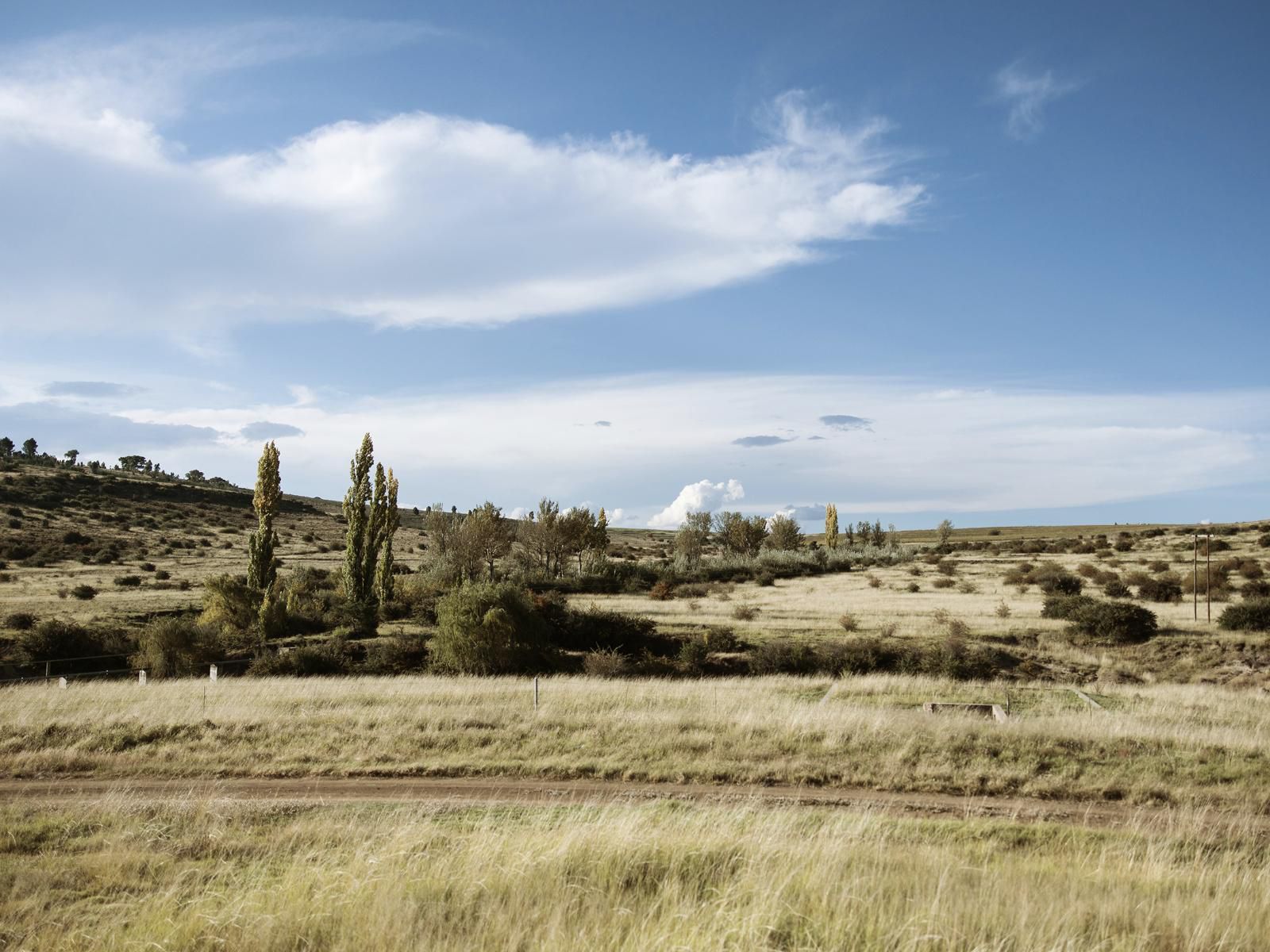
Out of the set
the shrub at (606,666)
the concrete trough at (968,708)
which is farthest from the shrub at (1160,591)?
the concrete trough at (968,708)

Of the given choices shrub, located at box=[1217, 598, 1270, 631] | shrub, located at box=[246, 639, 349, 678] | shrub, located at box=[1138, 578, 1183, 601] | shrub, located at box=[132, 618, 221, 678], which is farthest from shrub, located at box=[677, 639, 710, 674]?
shrub, located at box=[1138, 578, 1183, 601]

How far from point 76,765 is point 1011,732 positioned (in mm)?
17557

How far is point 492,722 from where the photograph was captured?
1798 cm

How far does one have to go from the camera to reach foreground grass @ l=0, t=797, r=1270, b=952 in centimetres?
561

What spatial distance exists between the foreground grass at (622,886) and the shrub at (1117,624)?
29.3m

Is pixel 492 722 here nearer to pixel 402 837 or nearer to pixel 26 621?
pixel 402 837

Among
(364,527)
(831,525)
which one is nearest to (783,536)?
(831,525)

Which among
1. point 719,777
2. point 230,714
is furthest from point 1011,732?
point 230,714

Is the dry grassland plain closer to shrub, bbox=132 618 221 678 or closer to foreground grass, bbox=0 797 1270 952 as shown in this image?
foreground grass, bbox=0 797 1270 952

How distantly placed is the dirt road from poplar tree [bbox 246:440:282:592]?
93.9 feet

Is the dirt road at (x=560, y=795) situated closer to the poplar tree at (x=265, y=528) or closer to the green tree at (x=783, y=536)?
the poplar tree at (x=265, y=528)

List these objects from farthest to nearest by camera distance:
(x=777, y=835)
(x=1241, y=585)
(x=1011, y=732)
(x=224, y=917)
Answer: (x=1241, y=585) < (x=1011, y=732) < (x=777, y=835) < (x=224, y=917)

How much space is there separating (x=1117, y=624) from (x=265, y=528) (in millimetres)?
41371

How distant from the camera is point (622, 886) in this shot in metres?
6.73
